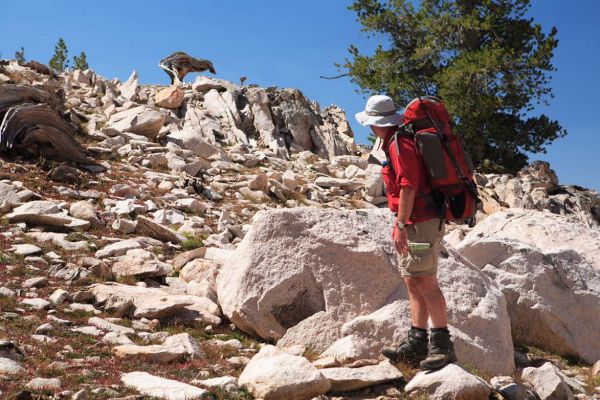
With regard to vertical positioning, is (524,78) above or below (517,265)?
above

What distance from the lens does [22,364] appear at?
5863 mm

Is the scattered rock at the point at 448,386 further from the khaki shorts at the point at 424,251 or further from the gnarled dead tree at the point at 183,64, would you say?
the gnarled dead tree at the point at 183,64

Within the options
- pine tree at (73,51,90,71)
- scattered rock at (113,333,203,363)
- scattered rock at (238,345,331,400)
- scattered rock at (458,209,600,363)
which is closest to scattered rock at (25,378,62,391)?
scattered rock at (113,333,203,363)

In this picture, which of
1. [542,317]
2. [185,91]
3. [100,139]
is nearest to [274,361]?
[542,317]

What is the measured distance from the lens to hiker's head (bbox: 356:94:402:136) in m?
6.27

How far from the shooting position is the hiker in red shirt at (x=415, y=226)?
5.85m

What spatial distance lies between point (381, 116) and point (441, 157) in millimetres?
849

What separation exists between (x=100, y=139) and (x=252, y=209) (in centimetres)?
714

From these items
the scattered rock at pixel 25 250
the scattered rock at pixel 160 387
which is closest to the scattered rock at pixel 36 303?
the scattered rock at pixel 25 250

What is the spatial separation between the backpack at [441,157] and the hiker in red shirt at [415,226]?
0.08 meters

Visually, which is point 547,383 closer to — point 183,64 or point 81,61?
point 183,64

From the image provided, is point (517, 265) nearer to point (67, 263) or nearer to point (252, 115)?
point (67, 263)

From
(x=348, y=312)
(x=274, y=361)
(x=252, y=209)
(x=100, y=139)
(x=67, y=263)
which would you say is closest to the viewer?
(x=274, y=361)

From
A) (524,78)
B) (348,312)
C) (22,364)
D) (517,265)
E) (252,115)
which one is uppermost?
(524,78)
